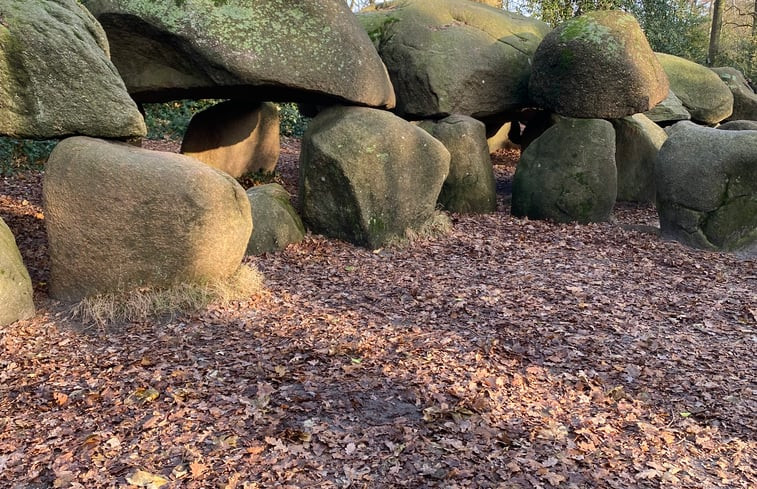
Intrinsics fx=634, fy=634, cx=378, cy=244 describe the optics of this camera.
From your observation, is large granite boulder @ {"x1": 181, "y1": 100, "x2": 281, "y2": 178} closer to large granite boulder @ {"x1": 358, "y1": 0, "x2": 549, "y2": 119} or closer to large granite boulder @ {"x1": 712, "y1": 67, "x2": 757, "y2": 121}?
large granite boulder @ {"x1": 358, "y1": 0, "x2": 549, "y2": 119}

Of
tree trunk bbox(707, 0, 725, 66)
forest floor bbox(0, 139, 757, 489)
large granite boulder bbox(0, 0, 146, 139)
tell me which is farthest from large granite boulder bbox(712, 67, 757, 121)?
large granite boulder bbox(0, 0, 146, 139)

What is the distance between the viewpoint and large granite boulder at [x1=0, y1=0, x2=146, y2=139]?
4.69 metres

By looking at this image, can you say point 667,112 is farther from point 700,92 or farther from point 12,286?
point 12,286

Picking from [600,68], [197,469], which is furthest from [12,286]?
[600,68]

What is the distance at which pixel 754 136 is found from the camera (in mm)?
7051

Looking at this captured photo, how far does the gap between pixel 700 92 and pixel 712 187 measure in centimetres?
501

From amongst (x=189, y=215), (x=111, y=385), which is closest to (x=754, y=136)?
(x=189, y=215)

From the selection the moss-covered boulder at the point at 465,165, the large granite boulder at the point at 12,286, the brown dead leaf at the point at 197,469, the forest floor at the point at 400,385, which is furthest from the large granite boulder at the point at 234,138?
the brown dead leaf at the point at 197,469

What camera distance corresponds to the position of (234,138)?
29.4 feet

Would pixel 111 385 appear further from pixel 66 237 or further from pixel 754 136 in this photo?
pixel 754 136

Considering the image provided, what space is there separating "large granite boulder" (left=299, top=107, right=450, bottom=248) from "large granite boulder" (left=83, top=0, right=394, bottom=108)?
0.39 m

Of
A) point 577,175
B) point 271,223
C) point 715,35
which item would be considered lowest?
point 271,223

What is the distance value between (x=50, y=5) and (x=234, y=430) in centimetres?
374

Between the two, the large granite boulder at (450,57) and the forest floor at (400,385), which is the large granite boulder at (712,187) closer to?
the forest floor at (400,385)
